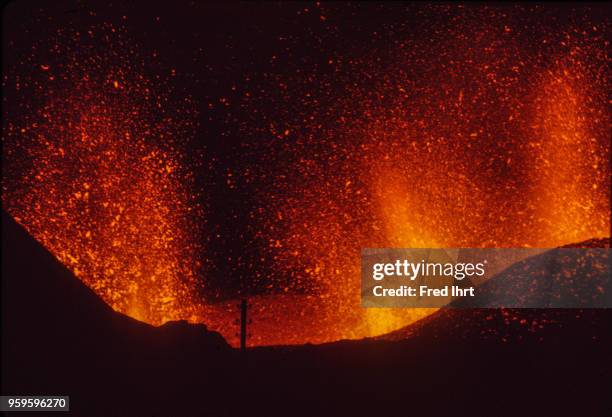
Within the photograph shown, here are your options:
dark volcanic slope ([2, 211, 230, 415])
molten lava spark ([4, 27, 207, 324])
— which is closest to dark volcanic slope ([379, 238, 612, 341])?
dark volcanic slope ([2, 211, 230, 415])

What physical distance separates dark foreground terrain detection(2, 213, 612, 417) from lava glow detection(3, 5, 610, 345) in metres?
0.45

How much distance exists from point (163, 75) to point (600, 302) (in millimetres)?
2365

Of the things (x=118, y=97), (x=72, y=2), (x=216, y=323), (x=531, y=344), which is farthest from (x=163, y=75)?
(x=531, y=344)

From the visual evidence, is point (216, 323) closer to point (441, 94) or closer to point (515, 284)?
point (515, 284)

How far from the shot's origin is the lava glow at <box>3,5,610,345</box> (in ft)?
9.37

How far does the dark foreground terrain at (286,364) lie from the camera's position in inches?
82.8

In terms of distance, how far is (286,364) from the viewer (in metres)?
2.42

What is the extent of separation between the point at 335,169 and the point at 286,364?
126cm

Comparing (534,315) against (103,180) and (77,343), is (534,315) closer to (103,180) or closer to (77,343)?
(77,343)
